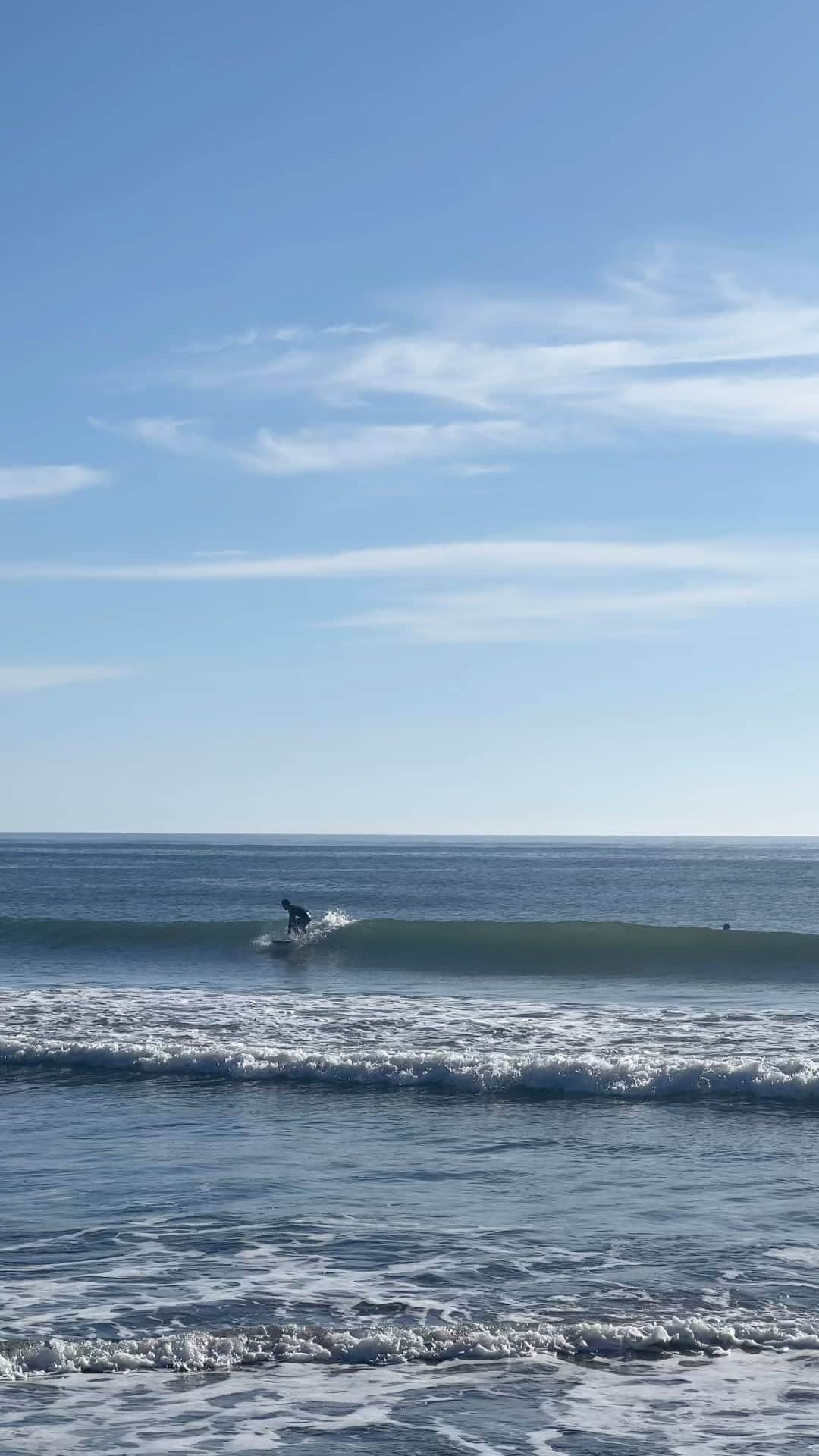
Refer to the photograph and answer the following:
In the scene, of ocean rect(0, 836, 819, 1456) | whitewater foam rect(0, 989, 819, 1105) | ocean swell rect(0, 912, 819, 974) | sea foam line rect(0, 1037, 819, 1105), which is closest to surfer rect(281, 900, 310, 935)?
ocean swell rect(0, 912, 819, 974)

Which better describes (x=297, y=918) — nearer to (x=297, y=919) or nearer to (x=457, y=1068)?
(x=297, y=919)

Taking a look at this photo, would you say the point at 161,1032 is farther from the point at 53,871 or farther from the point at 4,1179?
the point at 53,871

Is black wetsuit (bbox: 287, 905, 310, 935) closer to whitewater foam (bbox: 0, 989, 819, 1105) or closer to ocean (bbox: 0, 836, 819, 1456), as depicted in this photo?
ocean (bbox: 0, 836, 819, 1456)

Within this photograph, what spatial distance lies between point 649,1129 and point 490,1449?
21.7 ft

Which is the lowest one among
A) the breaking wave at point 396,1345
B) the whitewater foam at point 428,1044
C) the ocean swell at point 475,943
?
the ocean swell at point 475,943

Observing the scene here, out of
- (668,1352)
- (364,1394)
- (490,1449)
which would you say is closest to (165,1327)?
(364,1394)

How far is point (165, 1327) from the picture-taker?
24.1 ft

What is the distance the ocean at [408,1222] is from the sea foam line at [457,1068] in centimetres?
5

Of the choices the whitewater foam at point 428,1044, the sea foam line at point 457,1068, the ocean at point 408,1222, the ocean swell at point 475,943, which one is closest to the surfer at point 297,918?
the ocean swell at point 475,943

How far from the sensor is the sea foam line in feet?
45.5

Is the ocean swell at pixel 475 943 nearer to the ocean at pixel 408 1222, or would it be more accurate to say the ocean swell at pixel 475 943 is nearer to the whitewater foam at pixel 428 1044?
the ocean at pixel 408 1222

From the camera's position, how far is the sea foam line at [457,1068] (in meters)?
13.9

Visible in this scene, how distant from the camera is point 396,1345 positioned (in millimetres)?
7125

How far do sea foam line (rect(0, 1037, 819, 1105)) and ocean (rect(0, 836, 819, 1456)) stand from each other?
5 cm
